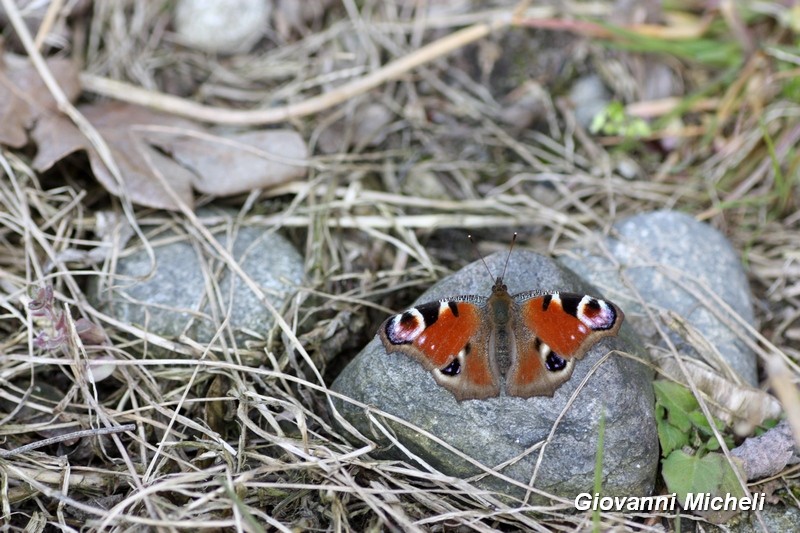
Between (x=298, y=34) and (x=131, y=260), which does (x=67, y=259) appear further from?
(x=298, y=34)

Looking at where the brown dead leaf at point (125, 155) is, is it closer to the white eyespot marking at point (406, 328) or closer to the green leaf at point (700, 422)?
the white eyespot marking at point (406, 328)

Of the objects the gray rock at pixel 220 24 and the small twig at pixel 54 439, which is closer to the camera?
the small twig at pixel 54 439

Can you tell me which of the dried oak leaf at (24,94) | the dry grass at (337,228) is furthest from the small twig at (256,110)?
the dried oak leaf at (24,94)


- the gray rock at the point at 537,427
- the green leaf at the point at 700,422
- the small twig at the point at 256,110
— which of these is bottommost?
the green leaf at the point at 700,422

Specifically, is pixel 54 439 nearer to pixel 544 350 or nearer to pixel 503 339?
pixel 503 339

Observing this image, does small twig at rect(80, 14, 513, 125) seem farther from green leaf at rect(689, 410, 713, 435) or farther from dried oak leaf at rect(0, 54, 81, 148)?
green leaf at rect(689, 410, 713, 435)

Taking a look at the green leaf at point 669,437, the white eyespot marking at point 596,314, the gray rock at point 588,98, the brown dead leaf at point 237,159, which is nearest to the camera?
the white eyespot marking at point 596,314
